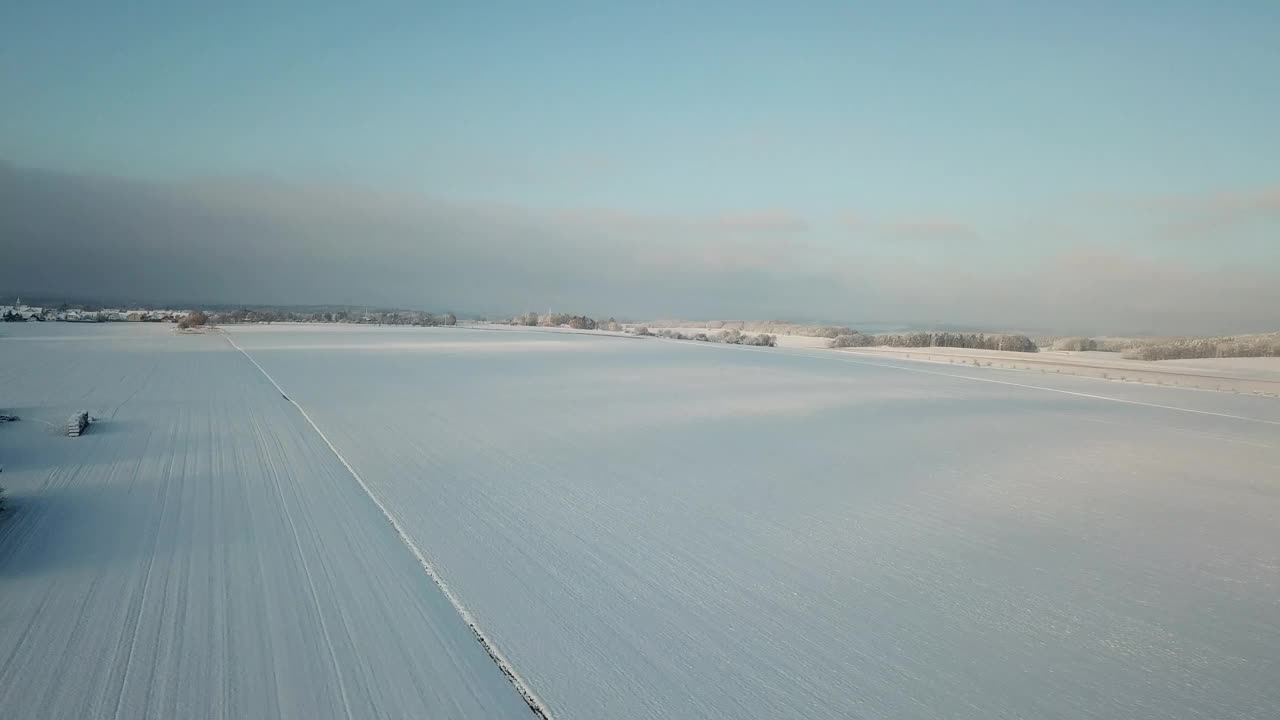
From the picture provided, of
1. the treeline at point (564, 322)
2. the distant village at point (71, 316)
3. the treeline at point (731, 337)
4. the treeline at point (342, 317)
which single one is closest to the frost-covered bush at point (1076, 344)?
the treeline at point (731, 337)

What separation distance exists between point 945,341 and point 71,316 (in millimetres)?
65441

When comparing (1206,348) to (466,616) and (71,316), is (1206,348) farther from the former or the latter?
(71,316)

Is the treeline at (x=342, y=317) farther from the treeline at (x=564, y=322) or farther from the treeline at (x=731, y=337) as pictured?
the treeline at (x=731, y=337)

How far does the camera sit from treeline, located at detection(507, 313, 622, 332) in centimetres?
6094

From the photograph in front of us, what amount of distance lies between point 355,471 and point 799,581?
16.4 ft

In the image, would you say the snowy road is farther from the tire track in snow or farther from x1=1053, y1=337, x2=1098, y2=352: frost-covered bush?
x1=1053, y1=337, x2=1098, y2=352: frost-covered bush

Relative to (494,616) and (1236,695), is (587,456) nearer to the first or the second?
(494,616)

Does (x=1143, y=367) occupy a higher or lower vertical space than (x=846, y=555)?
higher

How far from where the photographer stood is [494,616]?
11.7 ft

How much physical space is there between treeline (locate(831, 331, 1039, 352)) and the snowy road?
1478 inches

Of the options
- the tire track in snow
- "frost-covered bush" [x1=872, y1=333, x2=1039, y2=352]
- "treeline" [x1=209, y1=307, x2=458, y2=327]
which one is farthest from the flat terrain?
"treeline" [x1=209, y1=307, x2=458, y2=327]

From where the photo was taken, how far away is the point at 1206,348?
26859mm

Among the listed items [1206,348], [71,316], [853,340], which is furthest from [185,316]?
[1206,348]

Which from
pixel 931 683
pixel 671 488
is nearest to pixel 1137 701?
pixel 931 683
